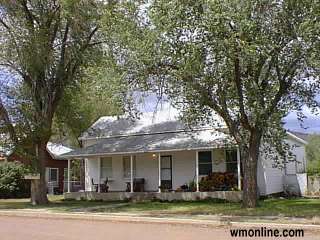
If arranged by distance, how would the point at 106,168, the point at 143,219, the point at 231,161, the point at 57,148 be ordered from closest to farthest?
the point at 143,219 → the point at 231,161 → the point at 106,168 → the point at 57,148

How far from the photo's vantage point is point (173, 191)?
98.6 feet

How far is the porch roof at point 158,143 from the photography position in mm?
28564

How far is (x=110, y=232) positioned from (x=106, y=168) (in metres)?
19.8

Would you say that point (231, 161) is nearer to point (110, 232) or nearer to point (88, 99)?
point (88, 99)

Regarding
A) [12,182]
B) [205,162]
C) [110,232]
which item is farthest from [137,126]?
[110,232]

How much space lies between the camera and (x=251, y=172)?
22484mm

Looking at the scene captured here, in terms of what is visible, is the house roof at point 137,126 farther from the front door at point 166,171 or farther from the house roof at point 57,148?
the house roof at point 57,148

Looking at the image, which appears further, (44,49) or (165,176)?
(165,176)

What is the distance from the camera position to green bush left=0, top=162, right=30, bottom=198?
4050cm

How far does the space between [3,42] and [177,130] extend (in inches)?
467

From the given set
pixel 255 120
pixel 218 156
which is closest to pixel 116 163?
pixel 218 156

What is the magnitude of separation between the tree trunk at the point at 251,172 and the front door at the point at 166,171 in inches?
402

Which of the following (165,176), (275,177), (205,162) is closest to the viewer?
(205,162)

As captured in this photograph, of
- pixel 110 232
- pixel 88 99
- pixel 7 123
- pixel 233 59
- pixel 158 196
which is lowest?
pixel 110 232
